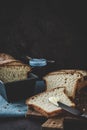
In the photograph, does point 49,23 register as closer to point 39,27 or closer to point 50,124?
point 39,27

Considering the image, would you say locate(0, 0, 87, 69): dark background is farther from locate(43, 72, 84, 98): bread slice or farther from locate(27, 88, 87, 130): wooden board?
locate(27, 88, 87, 130): wooden board

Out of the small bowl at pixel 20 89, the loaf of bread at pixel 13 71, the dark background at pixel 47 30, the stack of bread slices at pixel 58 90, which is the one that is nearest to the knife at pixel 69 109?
the stack of bread slices at pixel 58 90

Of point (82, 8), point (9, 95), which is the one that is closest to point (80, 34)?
point (82, 8)

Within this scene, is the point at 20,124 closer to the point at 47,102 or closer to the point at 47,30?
the point at 47,102

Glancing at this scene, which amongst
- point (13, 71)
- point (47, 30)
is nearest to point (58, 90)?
point (13, 71)

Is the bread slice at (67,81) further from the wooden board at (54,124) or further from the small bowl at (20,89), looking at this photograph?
the wooden board at (54,124)

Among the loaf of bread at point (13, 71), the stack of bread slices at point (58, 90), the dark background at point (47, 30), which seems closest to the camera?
the stack of bread slices at point (58, 90)

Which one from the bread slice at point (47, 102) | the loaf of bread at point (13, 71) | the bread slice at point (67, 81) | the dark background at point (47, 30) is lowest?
the bread slice at point (47, 102)
